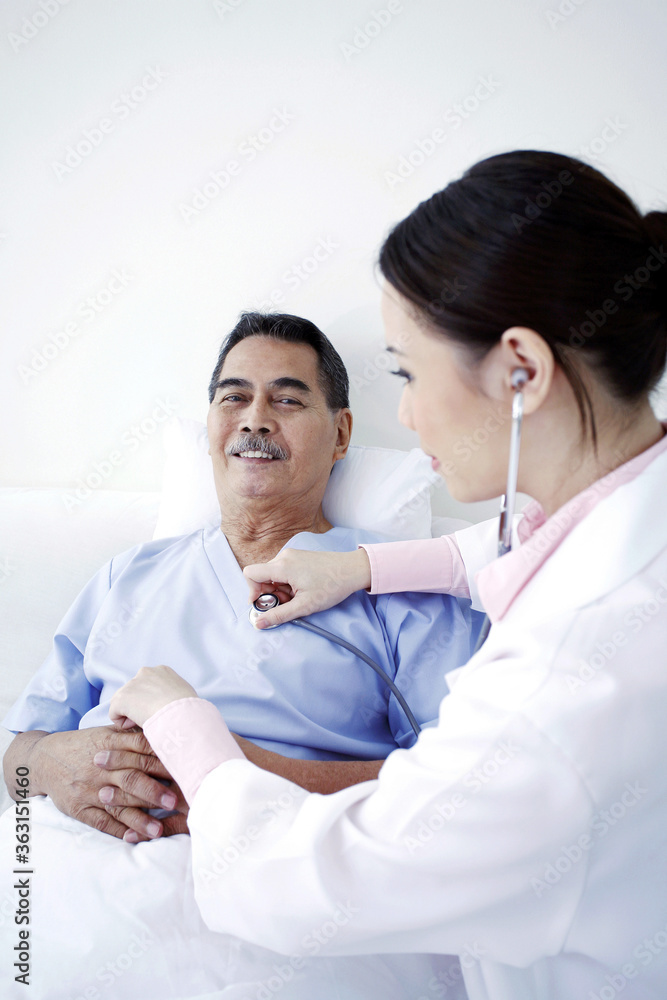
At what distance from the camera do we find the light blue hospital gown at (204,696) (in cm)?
79

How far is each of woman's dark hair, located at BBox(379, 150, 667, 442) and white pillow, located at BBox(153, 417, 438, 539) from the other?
788 mm

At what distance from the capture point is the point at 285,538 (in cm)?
143

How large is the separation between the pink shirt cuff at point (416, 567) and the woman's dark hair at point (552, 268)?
20.9 inches

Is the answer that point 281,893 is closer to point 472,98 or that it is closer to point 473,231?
point 473,231

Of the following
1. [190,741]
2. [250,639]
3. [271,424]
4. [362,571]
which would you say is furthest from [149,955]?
[271,424]

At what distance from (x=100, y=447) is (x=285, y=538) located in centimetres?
67

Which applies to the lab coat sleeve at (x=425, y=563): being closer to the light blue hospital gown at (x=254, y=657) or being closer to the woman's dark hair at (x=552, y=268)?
the light blue hospital gown at (x=254, y=657)

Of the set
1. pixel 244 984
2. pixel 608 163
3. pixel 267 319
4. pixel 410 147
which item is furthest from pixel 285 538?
pixel 608 163

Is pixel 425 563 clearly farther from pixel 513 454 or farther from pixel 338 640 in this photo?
pixel 513 454

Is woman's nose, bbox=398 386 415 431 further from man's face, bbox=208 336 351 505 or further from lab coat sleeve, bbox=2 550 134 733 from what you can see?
lab coat sleeve, bbox=2 550 134 733

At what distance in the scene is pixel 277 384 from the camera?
143cm

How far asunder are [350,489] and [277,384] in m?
0.29

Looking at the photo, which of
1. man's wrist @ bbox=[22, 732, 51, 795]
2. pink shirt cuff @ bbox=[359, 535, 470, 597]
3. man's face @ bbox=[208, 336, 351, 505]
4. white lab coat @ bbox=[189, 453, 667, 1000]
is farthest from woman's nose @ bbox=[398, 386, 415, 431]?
man's wrist @ bbox=[22, 732, 51, 795]

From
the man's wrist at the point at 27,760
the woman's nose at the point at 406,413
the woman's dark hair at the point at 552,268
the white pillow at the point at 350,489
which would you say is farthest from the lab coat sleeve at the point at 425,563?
the man's wrist at the point at 27,760
